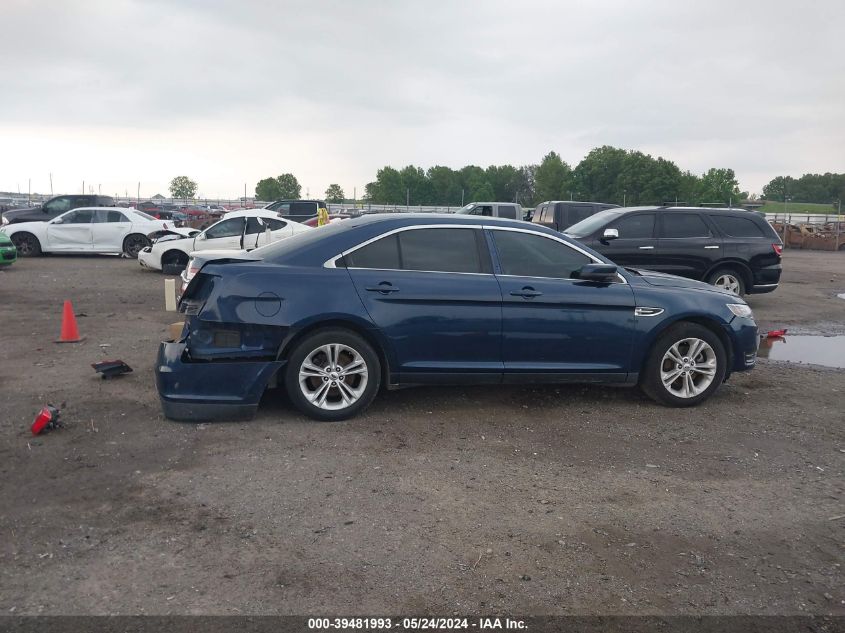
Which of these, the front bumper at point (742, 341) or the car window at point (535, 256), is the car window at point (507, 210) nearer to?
the front bumper at point (742, 341)

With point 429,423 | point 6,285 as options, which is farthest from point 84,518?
point 6,285

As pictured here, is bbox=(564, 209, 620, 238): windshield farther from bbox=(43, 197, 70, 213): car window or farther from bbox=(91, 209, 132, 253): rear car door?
bbox=(43, 197, 70, 213): car window

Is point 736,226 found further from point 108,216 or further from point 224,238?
point 108,216

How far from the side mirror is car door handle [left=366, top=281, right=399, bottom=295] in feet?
5.38

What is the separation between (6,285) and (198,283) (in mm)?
11178

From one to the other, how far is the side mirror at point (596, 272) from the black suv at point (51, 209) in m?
22.1

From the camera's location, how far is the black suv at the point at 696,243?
12.6 m

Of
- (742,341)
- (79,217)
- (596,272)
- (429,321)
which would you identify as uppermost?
(79,217)

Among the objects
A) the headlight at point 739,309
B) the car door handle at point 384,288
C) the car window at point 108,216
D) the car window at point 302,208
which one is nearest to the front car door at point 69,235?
the car window at point 108,216

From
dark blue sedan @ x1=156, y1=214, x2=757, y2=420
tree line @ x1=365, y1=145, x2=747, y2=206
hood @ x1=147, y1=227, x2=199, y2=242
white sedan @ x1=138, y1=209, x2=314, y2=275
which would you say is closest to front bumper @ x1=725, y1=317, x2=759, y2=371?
dark blue sedan @ x1=156, y1=214, x2=757, y2=420

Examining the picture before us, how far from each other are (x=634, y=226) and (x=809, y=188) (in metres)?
138

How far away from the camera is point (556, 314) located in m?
6.24

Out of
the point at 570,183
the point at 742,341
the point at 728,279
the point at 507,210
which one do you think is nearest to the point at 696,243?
the point at 728,279

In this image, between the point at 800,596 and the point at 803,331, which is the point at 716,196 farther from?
the point at 800,596
